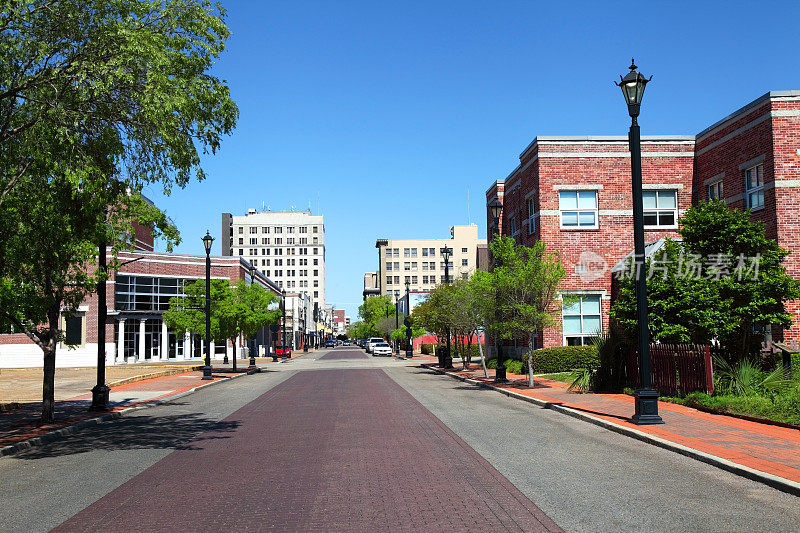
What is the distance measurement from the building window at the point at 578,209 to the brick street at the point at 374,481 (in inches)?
647

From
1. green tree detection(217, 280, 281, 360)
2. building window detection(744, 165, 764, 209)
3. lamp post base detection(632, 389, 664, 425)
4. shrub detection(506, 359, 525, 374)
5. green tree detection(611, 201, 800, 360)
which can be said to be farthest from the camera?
green tree detection(217, 280, 281, 360)

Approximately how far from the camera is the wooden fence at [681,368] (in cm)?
1577

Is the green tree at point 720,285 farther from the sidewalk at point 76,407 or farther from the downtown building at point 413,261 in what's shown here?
the downtown building at point 413,261

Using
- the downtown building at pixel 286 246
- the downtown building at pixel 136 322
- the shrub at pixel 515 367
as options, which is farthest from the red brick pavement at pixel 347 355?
the downtown building at pixel 286 246

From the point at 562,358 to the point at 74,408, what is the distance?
1785 cm

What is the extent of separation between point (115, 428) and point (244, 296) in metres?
23.6

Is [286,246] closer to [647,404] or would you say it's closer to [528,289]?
[528,289]

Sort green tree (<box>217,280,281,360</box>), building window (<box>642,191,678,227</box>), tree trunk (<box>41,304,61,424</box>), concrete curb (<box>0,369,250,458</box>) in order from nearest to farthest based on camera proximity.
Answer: concrete curb (<box>0,369,250,458</box>)
tree trunk (<box>41,304,61,424</box>)
building window (<box>642,191,678,227</box>)
green tree (<box>217,280,281,360</box>)

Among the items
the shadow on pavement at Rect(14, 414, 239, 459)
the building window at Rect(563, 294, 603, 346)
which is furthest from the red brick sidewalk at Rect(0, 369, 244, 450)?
the building window at Rect(563, 294, 603, 346)

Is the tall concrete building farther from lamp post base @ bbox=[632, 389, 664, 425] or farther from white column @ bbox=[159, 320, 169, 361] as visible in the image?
lamp post base @ bbox=[632, 389, 664, 425]

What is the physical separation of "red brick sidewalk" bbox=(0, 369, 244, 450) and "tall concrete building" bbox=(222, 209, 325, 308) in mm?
159359

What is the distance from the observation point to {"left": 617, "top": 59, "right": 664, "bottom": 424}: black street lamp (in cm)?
1316

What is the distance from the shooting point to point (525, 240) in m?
32.9

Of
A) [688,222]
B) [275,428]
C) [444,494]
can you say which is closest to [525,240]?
[688,222]
